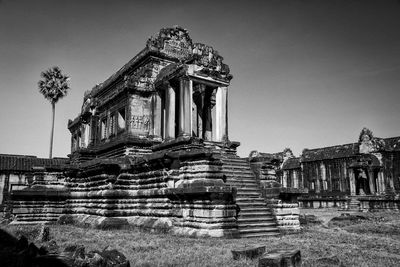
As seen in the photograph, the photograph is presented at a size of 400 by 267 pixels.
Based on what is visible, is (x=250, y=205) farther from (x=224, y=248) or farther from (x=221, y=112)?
(x=221, y=112)

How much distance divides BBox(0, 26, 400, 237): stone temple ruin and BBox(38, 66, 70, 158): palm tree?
21.6 m

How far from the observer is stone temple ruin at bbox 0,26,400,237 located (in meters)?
11.9

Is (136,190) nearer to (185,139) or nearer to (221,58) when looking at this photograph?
(185,139)

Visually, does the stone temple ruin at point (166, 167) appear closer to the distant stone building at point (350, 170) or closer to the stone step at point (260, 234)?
the stone step at point (260, 234)

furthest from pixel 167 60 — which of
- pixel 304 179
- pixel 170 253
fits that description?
pixel 304 179

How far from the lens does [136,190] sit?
15.0m

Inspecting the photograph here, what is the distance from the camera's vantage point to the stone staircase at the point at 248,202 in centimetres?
1188

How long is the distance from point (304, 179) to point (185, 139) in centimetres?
3791

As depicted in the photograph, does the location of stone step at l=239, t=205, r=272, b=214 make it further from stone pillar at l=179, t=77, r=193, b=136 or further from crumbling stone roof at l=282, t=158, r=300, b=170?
crumbling stone roof at l=282, t=158, r=300, b=170

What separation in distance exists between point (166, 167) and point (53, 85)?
3542 cm

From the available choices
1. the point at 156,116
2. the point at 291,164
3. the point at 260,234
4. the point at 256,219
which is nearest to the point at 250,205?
the point at 256,219

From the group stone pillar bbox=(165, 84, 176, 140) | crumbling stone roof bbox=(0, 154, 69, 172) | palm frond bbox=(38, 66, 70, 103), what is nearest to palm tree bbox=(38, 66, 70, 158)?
palm frond bbox=(38, 66, 70, 103)

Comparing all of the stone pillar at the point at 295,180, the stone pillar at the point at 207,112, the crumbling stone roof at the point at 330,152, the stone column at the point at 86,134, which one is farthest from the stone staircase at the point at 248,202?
the stone pillar at the point at 295,180

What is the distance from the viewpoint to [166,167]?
1354 centimetres
